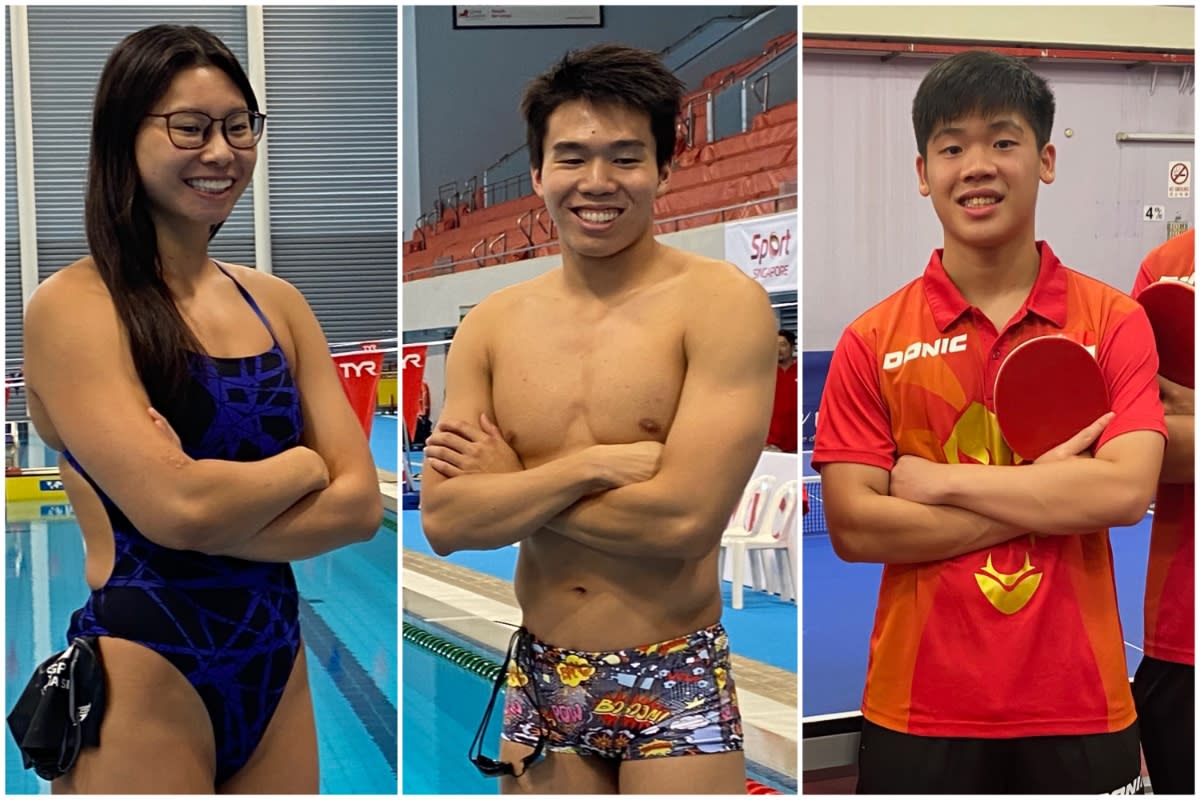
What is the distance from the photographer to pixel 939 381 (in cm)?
217

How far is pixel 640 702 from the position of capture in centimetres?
202

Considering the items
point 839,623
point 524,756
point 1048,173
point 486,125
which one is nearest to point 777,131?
point 486,125

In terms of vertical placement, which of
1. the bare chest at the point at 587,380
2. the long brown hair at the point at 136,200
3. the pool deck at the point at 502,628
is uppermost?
the long brown hair at the point at 136,200

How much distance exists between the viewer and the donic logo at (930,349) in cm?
218

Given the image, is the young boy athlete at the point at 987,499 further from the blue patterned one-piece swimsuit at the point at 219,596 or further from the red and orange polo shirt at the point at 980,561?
the blue patterned one-piece swimsuit at the point at 219,596

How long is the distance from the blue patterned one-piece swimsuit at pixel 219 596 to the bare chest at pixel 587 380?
1.34 feet

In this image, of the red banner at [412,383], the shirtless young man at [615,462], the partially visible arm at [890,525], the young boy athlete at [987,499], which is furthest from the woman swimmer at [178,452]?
the red banner at [412,383]

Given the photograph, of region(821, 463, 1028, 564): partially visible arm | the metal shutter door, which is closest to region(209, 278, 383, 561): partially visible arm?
region(821, 463, 1028, 564): partially visible arm

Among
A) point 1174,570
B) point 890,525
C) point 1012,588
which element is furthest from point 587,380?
point 1174,570

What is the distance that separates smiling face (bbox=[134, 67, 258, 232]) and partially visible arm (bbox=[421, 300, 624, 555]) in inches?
19.9

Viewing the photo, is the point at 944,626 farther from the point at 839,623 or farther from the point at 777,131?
the point at 777,131

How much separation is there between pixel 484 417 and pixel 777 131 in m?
7.43

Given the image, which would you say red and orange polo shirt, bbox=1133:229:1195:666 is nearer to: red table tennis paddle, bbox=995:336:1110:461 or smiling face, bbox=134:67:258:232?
red table tennis paddle, bbox=995:336:1110:461

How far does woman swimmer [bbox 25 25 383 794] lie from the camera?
185 cm
